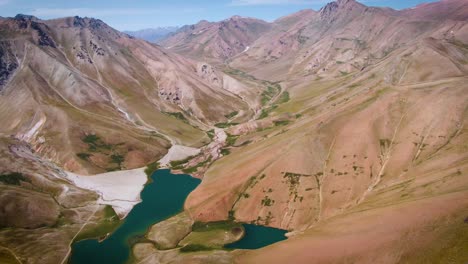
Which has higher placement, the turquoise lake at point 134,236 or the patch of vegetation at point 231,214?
the patch of vegetation at point 231,214

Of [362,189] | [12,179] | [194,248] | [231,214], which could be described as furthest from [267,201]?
[12,179]

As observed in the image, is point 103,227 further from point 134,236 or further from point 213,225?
point 213,225

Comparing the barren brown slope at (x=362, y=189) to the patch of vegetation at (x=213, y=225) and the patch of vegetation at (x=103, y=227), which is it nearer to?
the patch of vegetation at (x=213, y=225)

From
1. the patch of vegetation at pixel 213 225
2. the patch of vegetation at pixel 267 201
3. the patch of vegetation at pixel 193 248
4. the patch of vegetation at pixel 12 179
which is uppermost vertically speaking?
the patch of vegetation at pixel 12 179

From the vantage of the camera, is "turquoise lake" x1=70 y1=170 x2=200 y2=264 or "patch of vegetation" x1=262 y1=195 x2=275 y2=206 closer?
"turquoise lake" x1=70 y1=170 x2=200 y2=264

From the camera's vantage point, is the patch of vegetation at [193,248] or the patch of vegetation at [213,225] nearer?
the patch of vegetation at [193,248]

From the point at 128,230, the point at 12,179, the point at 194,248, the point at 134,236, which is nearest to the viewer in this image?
the point at 194,248

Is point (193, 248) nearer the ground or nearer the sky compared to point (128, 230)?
nearer the ground

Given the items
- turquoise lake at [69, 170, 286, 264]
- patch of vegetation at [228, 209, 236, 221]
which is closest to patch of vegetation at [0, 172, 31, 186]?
turquoise lake at [69, 170, 286, 264]

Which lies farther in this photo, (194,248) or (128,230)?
(128,230)

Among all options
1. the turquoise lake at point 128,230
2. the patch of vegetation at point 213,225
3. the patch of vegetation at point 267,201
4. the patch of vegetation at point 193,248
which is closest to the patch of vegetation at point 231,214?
the patch of vegetation at point 213,225

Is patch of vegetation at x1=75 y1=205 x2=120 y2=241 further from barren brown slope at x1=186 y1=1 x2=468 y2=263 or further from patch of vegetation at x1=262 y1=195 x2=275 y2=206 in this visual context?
patch of vegetation at x1=262 y1=195 x2=275 y2=206

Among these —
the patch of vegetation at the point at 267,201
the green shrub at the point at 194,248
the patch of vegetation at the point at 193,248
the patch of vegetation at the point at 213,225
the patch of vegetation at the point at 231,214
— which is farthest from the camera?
the patch of vegetation at the point at 267,201
